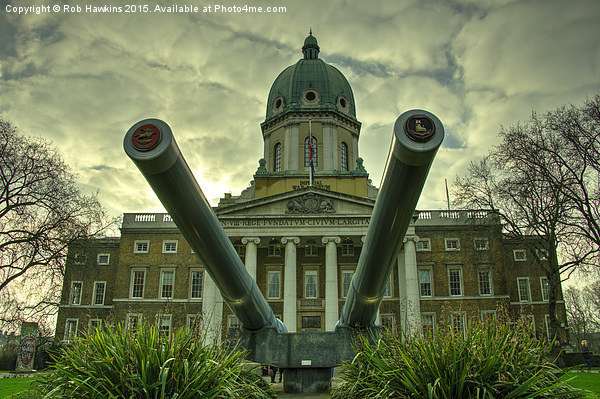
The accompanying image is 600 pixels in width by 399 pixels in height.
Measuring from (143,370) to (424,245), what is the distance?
38.1 m

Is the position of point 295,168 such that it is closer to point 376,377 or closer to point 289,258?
point 289,258

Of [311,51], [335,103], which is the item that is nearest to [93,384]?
[335,103]

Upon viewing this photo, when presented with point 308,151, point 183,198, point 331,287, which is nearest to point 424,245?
point 331,287

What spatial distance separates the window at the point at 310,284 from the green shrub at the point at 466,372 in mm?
32628

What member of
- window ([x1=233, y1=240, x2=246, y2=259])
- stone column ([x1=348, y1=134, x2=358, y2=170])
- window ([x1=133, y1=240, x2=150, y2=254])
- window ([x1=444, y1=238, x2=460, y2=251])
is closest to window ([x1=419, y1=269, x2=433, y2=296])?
window ([x1=444, y1=238, x2=460, y2=251])

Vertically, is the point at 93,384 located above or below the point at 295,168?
below

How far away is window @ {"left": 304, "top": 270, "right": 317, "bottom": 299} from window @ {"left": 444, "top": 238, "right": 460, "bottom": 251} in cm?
1144

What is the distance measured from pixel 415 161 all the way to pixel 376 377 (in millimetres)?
2642

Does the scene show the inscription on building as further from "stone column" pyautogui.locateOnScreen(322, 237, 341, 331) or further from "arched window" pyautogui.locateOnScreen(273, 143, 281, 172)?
"arched window" pyautogui.locateOnScreen(273, 143, 281, 172)

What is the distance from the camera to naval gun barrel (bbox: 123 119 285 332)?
4.15m

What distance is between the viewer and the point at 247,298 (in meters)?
6.65

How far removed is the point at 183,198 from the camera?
461cm

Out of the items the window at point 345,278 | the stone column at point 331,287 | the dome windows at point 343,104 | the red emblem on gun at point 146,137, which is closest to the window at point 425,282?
the window at point 345,278

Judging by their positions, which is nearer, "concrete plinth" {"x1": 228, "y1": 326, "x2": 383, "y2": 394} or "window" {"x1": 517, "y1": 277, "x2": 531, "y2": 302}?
"concrete plinth" {"x1": 228, "y1": 326, "x2": 383, "y2": 394}
